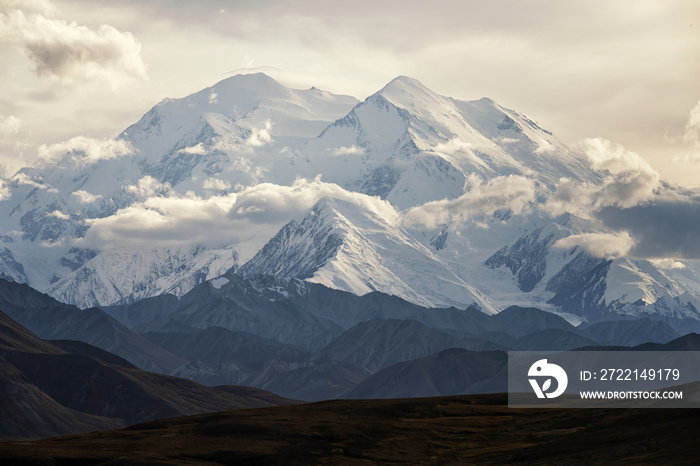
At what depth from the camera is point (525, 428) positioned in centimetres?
17138

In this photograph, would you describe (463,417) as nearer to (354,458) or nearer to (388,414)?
(388,414)

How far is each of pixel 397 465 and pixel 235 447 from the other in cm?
2683

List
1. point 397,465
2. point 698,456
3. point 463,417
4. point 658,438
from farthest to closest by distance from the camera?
point 463,417 → point 397,465 → point 658,438 → point 698,456

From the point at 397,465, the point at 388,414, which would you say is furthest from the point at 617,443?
the point at 388,414

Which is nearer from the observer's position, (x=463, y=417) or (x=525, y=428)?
(x=525, y=428)

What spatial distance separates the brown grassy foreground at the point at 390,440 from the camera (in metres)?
136

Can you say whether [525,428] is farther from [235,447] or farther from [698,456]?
[698,456]

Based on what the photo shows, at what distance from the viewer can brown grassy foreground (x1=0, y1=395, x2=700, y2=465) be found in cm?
13625

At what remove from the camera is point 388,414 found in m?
197

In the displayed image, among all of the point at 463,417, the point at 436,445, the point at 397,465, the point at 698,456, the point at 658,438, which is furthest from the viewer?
the point at 463,417

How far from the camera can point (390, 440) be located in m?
172

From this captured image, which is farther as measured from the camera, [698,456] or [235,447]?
[235,447]

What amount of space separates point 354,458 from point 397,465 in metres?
8.97

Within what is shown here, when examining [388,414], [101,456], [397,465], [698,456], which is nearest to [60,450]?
[101,456]
